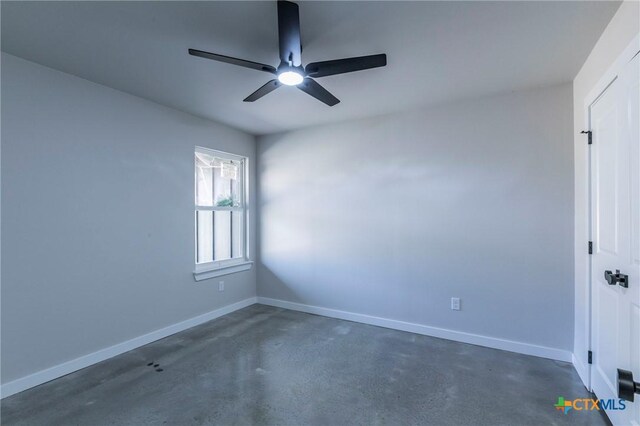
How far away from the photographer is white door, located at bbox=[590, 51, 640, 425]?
1520mm

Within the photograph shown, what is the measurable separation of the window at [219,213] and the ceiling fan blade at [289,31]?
7.40 feet

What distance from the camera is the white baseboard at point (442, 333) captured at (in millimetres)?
2680

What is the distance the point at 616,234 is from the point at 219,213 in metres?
3.86

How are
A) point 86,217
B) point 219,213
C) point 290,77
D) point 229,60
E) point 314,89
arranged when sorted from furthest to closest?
point 219,213, point 86,217, point 314,89, point 290,77, point 229,60

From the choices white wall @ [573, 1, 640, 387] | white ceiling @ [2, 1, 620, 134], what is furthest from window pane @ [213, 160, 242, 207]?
white wall @ [573, 1, 640, 387]

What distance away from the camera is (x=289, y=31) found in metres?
1.66

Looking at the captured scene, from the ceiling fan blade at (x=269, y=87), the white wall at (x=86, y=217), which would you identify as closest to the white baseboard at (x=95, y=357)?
the white wall at (x=86, y=217)

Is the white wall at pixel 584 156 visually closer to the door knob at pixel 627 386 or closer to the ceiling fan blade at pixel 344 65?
the door knob at pixel 627 386

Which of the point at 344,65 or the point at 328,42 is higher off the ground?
the point at 328,42

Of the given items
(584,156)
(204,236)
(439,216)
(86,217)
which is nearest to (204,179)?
(204,236)

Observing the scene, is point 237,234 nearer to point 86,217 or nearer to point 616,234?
point 86,217

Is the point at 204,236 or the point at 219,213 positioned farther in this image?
the point at 219,213

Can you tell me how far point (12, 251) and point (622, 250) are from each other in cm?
400

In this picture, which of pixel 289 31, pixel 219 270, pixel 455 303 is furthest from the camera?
pixel 219 270
